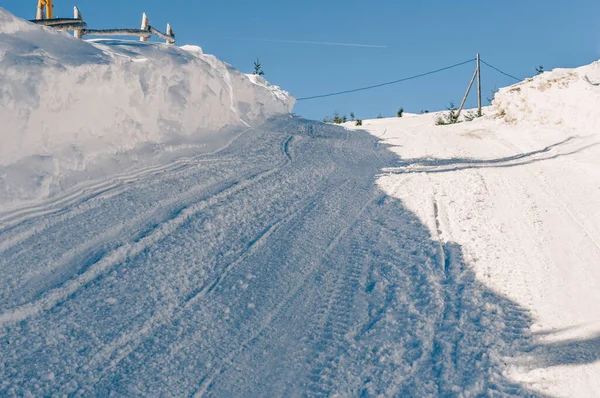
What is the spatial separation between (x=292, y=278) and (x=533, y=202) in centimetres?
377

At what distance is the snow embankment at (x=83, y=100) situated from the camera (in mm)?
6289

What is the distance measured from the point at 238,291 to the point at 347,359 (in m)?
1.28

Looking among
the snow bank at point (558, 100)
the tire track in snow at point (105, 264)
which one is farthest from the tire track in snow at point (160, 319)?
the snow bank at point (558, 100)

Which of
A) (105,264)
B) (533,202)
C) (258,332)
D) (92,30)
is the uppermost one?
(92,30)

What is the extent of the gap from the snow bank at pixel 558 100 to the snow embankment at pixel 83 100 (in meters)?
6.56

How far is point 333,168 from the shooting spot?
891 cm

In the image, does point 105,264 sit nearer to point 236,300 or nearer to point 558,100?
point 236,300

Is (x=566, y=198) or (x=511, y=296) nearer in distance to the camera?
(x=511, y=296)

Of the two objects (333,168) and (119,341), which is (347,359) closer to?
(119,341)

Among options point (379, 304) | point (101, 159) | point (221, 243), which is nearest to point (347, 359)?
point (379, 304)

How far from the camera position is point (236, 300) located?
476 cm

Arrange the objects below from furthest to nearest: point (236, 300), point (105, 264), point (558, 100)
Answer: point (558, 100), point (105, 264), point (236, 300)

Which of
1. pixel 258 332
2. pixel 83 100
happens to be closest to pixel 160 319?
pixel 258 332

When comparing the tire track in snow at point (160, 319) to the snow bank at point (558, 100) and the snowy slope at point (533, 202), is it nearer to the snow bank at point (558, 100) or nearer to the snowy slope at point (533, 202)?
the snowy slope at point (533, 202)
